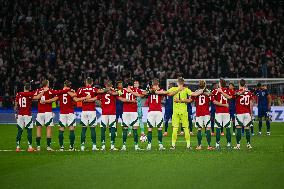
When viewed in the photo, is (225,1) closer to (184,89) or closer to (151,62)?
(151,62)

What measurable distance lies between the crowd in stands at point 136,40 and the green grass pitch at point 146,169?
1829 cm

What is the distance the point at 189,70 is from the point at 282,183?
26.6 m

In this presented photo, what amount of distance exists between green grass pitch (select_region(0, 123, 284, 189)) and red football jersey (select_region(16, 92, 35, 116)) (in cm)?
148

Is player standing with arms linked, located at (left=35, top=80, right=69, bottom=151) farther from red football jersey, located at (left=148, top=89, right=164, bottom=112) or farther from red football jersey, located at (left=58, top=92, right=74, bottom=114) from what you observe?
red football jersey, located at (left=148, top=89, right=164, bottom=112)

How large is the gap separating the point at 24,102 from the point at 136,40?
73.1 feet

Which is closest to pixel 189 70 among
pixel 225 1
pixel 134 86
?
pixel 225 1

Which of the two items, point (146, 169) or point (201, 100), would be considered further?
point (201, 100)

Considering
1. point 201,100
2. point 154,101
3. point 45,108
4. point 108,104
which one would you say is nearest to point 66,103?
point 45,108

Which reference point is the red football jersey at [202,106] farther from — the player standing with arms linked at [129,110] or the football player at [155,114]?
the player standing with arms linked at [129,110]

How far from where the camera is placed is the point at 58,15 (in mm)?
43562

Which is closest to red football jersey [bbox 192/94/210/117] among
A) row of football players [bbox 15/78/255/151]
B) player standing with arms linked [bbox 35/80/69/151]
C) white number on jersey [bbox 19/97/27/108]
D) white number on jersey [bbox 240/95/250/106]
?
row of football players [bbox 15/78/255/151]

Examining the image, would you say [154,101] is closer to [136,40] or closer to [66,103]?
[66,103]

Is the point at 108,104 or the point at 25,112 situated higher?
the point at 108,104

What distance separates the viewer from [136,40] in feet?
140
